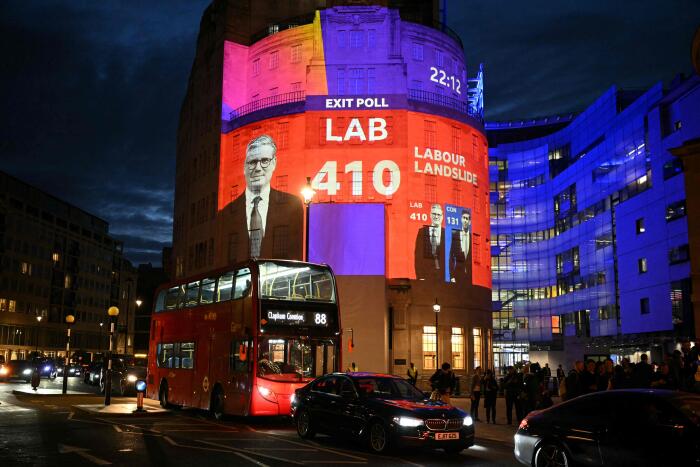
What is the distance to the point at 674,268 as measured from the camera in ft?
174

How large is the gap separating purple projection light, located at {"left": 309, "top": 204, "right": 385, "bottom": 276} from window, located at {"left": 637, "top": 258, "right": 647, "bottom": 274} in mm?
25397

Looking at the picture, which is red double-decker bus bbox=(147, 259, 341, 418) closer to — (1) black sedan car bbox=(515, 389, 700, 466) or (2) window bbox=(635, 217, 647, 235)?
(1) black sedan car bbox=(515, 389, 700, 466)

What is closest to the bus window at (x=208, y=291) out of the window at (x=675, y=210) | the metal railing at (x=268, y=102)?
the metal railing at (x=268, y=102)

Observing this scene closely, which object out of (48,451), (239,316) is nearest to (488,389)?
(239,316)

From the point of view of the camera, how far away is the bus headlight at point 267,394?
19614mm

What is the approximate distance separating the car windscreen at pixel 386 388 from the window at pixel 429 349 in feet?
110

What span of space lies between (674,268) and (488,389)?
36.3m

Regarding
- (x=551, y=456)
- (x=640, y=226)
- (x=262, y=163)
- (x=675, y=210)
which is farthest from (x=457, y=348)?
(x=551, y=456)

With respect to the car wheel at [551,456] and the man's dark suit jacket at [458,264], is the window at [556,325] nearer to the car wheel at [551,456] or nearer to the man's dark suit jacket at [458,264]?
the man's dark suit jacket at [458,264]

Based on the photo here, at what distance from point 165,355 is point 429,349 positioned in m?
26.5

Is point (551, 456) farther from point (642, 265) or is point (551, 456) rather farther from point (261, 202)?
point (642, 265)

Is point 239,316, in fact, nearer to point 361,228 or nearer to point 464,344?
point 361,228

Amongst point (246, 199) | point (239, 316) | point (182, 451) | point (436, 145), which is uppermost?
point (436, 145)

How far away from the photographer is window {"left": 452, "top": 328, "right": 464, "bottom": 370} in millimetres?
50531
